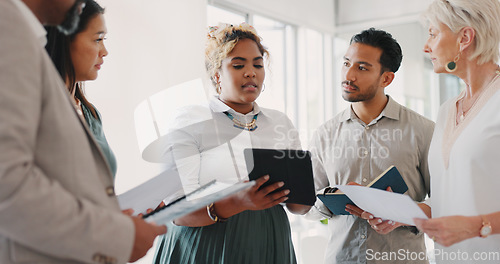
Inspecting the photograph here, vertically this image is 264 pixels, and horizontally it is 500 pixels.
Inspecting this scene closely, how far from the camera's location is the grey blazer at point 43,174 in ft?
2.30

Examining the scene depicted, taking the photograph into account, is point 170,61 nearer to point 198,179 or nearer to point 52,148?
point 198,179

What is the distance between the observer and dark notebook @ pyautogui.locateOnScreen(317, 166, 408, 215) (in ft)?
5.22

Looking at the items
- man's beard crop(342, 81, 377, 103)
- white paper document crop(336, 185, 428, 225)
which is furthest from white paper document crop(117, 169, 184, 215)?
man's beard crop(342, 81, 377, 103)

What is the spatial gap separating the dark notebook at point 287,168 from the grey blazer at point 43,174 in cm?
63

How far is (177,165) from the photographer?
1609mm

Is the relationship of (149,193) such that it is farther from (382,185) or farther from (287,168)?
(382,185)

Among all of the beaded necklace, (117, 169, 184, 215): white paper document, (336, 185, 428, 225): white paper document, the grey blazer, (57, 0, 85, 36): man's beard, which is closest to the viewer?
the grey blazer

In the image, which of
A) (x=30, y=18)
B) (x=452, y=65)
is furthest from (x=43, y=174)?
(x=452, y=65)

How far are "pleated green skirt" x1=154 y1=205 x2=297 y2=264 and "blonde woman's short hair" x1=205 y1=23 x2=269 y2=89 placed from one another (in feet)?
2.16

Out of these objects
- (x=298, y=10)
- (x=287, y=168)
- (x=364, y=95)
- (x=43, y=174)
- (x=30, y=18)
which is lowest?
(x=287, y=168)

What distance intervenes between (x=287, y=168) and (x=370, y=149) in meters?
0.78

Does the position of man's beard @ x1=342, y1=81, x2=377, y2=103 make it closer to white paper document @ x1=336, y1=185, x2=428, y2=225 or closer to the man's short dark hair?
the man's short dark hair

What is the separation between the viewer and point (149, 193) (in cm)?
119

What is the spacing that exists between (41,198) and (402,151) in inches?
65.9
